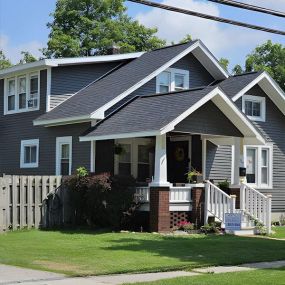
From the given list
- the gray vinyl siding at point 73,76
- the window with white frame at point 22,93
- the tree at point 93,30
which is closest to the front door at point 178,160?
the gray vinyl siding at point 73,76

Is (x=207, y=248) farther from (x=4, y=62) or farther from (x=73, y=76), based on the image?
(x=4, y=62)

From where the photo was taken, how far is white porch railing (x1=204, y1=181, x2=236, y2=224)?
67.7ft

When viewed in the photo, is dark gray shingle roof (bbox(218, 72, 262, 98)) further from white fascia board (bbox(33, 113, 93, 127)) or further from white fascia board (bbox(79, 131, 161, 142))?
white fascia board (bbox(79, 131, 161, 142))

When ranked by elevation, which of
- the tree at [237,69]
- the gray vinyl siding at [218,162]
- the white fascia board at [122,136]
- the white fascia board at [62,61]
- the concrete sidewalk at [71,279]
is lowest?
the concrete sidewalk at [71,279]

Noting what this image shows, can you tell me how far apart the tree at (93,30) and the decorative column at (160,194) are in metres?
28.1

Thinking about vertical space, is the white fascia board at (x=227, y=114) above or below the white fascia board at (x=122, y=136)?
above

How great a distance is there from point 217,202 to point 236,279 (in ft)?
31.9

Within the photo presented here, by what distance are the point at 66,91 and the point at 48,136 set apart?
1.98 meters

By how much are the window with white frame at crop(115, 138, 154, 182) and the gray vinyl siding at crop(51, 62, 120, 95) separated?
3568mm

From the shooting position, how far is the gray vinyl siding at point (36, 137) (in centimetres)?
2319

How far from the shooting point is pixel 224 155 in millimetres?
26062

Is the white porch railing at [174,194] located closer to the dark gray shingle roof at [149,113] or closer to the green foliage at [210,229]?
the green foliage at [210,229]

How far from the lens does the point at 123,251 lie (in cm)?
1470

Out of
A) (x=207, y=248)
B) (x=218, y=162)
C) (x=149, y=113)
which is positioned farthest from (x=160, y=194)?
(x=218, y=162)
